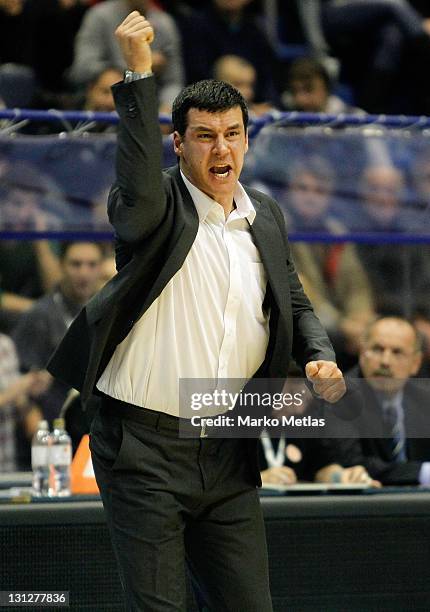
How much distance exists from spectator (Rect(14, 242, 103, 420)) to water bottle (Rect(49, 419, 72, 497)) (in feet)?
4.18

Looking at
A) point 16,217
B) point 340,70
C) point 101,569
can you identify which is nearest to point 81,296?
point 16,217

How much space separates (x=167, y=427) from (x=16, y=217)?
2.51 meters

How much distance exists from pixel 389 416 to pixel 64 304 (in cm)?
179

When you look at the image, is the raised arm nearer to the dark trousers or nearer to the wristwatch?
the wristwatch

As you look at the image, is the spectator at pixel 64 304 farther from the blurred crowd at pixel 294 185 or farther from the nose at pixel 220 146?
the nose at pixel 220 146

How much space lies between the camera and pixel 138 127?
2.82 metres

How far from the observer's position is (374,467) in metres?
4.88

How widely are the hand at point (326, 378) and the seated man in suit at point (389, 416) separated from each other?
175 cm

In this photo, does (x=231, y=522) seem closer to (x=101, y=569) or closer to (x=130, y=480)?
(x=130, y=480)

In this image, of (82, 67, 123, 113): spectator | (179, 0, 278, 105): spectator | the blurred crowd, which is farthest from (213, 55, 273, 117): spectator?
(82, 67, 123, 113): spectator

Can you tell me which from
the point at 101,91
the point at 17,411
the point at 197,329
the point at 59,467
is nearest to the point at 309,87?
the point at 101,91

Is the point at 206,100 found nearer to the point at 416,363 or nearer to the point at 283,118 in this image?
the point at 283,118

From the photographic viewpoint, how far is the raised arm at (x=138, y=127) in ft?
9.18

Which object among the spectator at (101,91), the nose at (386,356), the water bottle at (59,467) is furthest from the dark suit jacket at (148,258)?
the spectator at (101,91)
